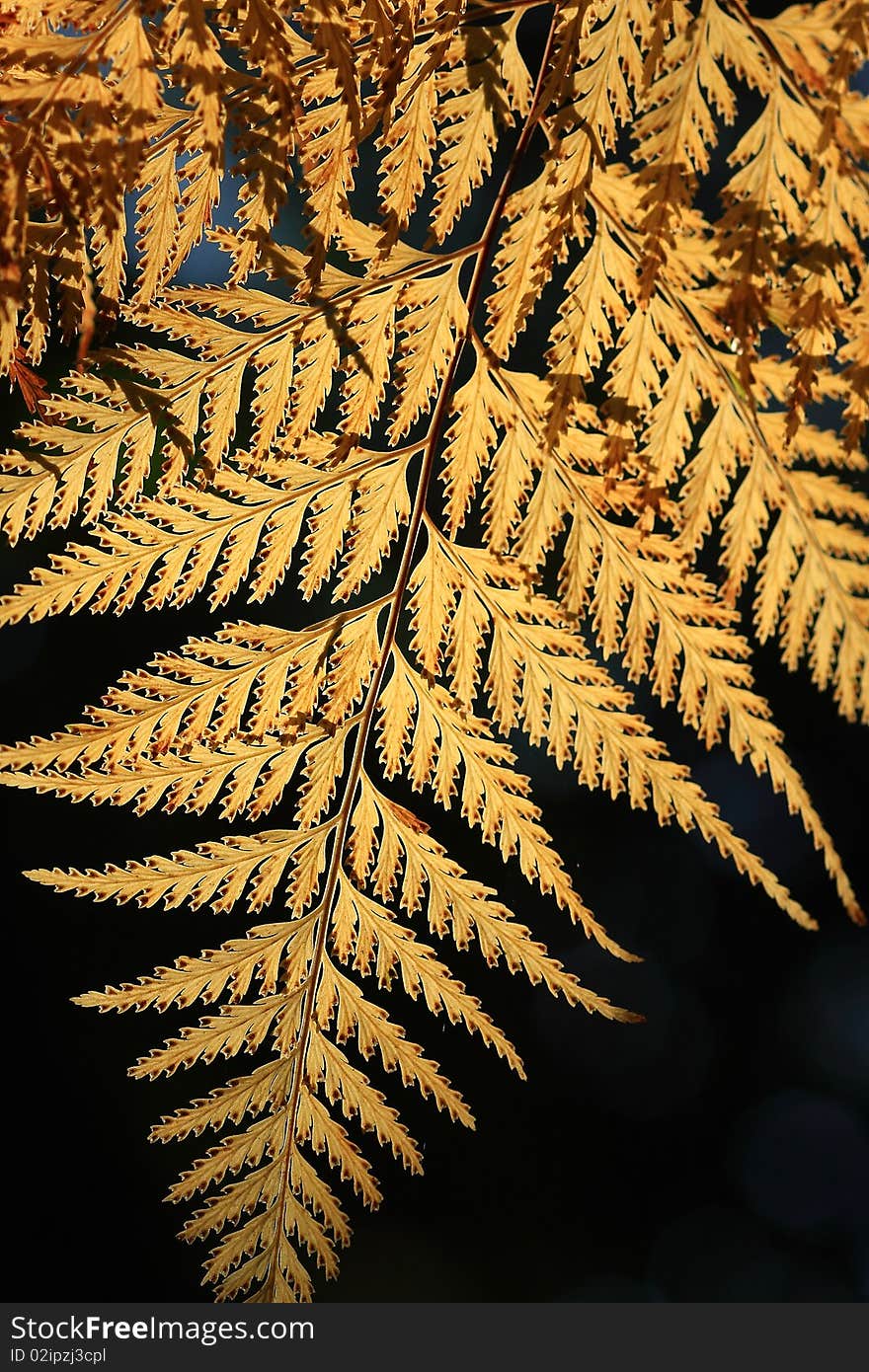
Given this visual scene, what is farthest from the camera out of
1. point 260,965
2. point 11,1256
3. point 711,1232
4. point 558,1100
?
point 711,1232

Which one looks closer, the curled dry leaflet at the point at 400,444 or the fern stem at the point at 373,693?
the curled dry leaflet at the point at 400,444

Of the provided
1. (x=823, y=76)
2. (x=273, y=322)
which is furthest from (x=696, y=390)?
(x=273, y=322)

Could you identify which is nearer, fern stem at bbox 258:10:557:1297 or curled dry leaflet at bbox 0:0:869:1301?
curled dry leaflet at bbox 0:0:869:1301

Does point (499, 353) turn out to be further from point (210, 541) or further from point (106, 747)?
point (106, 747)

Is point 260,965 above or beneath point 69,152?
beneath

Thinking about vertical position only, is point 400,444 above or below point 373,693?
above
